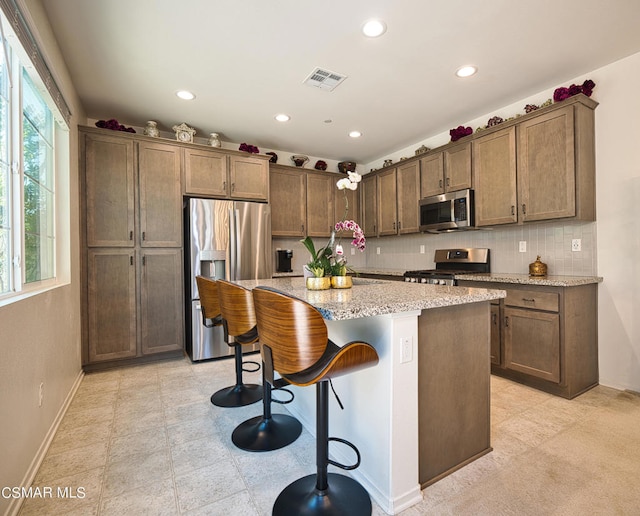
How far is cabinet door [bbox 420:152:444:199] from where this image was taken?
374cm

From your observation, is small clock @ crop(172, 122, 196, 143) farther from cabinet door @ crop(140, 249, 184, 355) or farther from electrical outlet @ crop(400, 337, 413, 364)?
electrical outlet @ crop(400, 337, 413, 364)

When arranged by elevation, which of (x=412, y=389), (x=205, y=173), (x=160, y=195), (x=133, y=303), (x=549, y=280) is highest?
(x=205, y=173)

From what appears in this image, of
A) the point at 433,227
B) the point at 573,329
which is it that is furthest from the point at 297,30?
the point at 573,329

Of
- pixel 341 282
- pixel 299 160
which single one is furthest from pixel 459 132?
pixel 341 282

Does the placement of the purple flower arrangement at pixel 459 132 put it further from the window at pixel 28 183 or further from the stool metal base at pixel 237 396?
the window at pixel 28 183

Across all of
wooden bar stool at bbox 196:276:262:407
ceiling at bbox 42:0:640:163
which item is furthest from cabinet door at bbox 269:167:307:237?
wooden bar stool at bbox 196:276:262:407

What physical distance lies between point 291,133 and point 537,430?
368 cm

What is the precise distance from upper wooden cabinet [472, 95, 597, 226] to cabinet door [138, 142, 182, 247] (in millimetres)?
3225

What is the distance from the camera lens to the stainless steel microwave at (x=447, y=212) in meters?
3.40

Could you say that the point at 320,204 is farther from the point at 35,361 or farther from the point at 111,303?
the point at 35,361

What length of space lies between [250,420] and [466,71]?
3128mm

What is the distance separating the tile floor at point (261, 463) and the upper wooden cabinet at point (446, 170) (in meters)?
2.18

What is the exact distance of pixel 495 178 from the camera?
124 inches

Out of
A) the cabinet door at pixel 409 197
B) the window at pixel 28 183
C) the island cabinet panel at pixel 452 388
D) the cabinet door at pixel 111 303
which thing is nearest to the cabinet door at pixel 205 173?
the cabinet door at pixel 111 303
